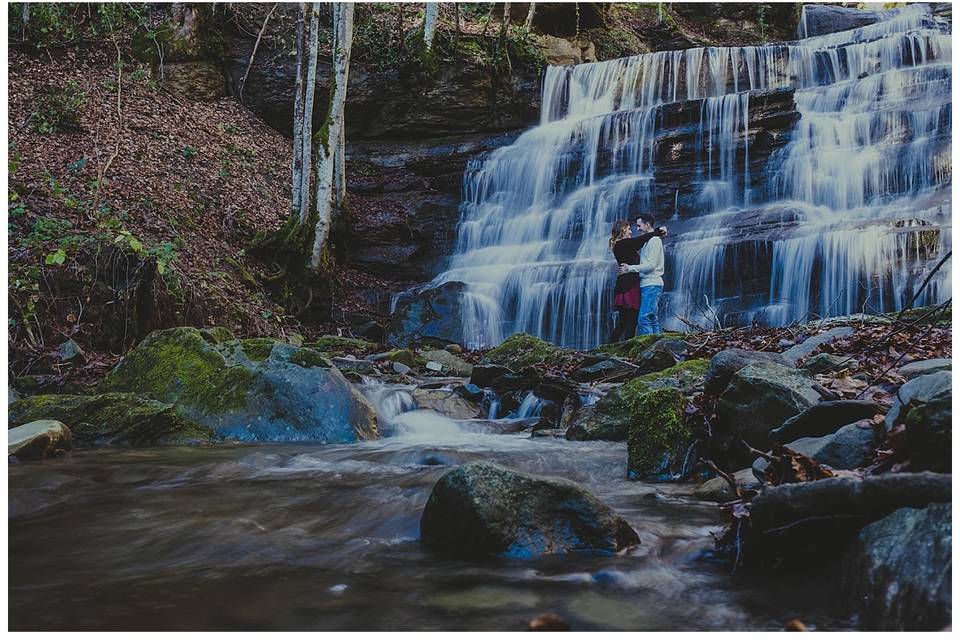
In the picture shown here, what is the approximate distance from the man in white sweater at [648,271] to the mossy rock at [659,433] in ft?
18.8

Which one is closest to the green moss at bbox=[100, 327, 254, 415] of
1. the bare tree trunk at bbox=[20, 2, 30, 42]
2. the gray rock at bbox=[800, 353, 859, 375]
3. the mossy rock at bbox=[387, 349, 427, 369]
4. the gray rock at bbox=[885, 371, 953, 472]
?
the mossy rock at bbox=[387, 349, 427, 369]

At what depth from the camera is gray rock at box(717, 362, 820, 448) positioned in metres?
4.19

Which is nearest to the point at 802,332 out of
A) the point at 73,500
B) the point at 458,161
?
the point at 73,500

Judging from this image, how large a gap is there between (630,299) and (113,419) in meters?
7.01

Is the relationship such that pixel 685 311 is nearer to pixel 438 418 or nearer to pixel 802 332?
pixel 802 332

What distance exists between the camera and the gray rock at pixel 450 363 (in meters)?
10.5

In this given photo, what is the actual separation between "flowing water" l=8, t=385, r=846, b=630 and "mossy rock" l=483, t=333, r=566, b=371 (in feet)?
15.6

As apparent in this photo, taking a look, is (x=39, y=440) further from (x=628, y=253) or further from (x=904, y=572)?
(x=628, y=253)

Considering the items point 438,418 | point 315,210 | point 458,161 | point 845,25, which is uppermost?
point 845,25

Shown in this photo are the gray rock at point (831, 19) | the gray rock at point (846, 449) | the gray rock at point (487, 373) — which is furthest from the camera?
the gray rock at point (831, 19)

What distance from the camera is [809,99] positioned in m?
16.9

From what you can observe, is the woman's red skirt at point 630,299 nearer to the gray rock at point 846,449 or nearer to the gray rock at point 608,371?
the gray rock at point 608,371

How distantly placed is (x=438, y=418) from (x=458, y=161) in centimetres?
1315

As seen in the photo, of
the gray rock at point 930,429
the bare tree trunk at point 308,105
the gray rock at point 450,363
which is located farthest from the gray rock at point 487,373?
the bare tree trunk at point 308,105
